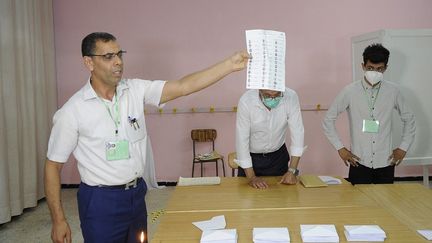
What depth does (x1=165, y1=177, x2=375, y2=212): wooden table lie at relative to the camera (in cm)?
203

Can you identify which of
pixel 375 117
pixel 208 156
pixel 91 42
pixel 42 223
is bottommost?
pixel 42 223

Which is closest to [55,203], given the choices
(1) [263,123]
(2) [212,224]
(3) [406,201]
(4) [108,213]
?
(4) [108,213]

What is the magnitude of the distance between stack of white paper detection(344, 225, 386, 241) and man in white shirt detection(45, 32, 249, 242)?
88 centimetres

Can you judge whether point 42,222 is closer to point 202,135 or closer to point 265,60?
point 202,135

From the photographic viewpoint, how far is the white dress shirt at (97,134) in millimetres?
Answer: 1839

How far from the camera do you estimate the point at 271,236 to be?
1560mm

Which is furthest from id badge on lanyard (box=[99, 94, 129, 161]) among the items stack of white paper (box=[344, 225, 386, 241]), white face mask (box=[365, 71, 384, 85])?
white face mask (box=[365, 71, 384, 85])

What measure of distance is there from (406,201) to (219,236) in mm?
1166

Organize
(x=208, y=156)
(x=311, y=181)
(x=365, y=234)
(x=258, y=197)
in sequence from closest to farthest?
(x=365, y=234) < (x=258, y=197) < (x=311, y=181) < (x=208, y=156)

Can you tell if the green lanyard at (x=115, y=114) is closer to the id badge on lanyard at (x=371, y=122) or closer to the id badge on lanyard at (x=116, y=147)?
the id badge on lanyard at (x=116, y=147)

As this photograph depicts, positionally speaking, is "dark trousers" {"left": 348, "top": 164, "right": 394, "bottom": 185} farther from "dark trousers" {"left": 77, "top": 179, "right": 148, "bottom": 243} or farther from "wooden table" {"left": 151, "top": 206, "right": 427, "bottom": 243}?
"dark trousers" {"left": 77, "top": 179, "right": 148, "bottom": 243}

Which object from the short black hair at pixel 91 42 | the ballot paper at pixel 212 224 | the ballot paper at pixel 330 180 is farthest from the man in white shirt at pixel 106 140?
the ballot paper at pixel 330 180

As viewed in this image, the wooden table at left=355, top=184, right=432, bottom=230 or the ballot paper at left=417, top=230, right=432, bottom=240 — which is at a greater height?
the wooden table at left=355, top=184, right=432, bottom=230

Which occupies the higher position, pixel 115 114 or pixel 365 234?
pixel 115 114
